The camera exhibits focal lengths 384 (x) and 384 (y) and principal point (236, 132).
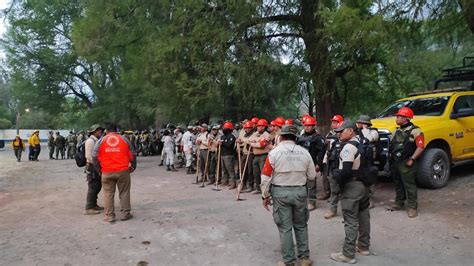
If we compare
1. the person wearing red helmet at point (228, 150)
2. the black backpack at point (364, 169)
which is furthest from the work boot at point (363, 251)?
the person wearing red helmet at point (228, 150)

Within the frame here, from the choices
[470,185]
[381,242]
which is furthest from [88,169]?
[470,185]

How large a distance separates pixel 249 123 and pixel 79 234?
5283 mm

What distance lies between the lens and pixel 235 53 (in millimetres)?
12453

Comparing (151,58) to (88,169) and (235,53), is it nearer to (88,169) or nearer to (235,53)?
(235,53)

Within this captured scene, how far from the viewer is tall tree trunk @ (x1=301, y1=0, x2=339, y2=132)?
1126 centimetres

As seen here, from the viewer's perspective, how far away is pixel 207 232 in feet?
20.8

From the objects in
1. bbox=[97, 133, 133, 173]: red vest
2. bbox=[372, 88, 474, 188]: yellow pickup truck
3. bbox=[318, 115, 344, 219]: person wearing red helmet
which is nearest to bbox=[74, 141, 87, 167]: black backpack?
bbox=[97, 133, 133, 173]: red vest

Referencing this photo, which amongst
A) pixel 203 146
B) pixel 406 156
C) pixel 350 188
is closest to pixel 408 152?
pixel 406 156

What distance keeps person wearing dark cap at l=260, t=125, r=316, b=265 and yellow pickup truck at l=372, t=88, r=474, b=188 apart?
4017 millimetres

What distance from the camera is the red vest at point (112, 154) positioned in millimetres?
7149

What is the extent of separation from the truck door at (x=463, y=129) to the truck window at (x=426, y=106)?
0.89 ft

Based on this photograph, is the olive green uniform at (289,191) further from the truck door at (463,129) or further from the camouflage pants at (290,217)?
the truck door at (463,129)

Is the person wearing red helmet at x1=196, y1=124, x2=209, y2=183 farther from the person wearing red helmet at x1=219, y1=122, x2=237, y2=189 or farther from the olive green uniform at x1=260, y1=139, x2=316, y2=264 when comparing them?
the olive green uniform at x1=260, y1=139, x2=316, y2=264

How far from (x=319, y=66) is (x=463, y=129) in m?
4.41
